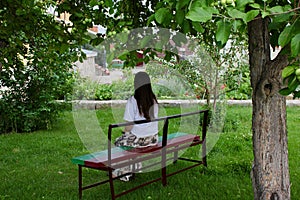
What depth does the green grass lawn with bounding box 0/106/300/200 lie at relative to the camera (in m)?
4.59

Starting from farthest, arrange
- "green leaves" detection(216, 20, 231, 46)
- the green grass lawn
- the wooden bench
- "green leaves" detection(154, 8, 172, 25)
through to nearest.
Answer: the green grass lawn, the wooden bench, "green leaves" detection(154, 8, 172, 25), "green leaves" detection(216, 20, 231, 46)

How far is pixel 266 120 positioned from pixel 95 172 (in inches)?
115

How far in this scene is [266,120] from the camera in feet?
10.4

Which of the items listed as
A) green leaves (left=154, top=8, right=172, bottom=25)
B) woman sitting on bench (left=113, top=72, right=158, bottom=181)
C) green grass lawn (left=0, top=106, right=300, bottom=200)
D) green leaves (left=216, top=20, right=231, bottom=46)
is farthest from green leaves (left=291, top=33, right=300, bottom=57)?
woman sitting on bench (left=113, top=72, right=158, bottom=181)

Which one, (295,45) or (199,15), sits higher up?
(199,15)

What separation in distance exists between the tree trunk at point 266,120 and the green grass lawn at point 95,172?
1192 millimetres

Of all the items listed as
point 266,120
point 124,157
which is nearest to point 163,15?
point 266,120

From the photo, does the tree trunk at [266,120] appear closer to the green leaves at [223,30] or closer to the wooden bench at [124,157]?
the green leaves at [223,30]

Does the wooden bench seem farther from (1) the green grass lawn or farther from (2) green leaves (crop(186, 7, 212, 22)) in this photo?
(2) green leaves (crop(186, 7, 212, 22))

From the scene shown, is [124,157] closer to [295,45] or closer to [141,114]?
[141,114]

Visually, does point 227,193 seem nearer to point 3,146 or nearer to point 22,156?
point 22,156

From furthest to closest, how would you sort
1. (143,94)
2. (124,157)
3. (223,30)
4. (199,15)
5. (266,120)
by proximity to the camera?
1. (143,94)
2. (124,157)
3. (266,120)
4. (223,30)
5. (199,15)

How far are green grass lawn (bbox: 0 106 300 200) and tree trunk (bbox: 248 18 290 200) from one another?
3.91ft

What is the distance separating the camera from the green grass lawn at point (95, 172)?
4586mm
